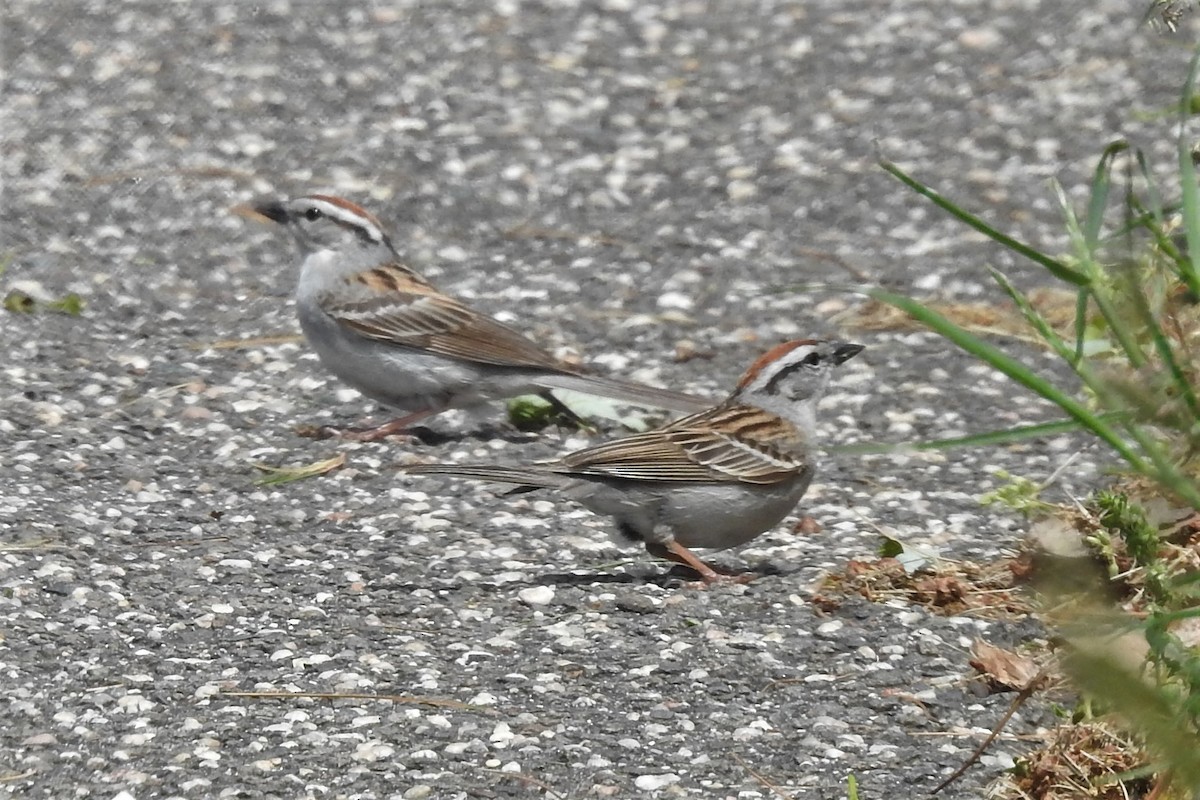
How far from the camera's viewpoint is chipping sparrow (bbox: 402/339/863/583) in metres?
5.29

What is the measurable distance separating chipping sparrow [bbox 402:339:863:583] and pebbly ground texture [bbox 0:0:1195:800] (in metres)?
0.18

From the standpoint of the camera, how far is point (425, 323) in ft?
23.0

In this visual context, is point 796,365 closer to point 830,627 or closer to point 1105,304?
point 830,627

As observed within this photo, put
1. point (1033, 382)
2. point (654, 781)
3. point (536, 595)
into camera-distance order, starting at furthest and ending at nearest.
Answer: point (536, 595) < point (654, 781) < point (1033, 382)

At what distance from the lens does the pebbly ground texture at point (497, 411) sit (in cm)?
404

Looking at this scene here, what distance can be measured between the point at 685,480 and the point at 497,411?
6.51 feet

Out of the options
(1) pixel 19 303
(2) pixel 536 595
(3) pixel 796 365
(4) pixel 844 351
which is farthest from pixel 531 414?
(1) pixel 19 303

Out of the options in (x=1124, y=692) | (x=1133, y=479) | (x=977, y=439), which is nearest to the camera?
(x=1124, y=692)

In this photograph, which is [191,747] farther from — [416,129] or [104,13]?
[104,13]

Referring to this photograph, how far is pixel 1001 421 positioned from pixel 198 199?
4169 millimetres

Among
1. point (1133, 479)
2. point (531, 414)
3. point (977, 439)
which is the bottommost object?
point (531, 414)

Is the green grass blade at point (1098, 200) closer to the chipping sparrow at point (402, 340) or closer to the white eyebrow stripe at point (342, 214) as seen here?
the chipping sparrow at point (402, 340)

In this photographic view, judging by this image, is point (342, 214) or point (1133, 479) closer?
point (1133, 479)

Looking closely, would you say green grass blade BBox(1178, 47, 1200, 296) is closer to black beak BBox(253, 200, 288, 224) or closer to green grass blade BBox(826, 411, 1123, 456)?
green grass blade BBox(826, 411, 1123, 456)
